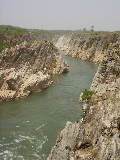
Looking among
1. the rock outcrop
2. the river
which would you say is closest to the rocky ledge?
the river

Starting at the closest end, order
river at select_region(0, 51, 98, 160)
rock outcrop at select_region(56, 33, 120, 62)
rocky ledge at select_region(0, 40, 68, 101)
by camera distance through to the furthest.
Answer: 1. river at select_region(0, 51, 98, 160)
2. rocky ledge at select_region(0, 40, 68, 101)
3. rock outcrop at select_region(56, 33, 120, 62)

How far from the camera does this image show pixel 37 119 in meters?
32.3

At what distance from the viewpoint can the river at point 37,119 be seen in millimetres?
24484

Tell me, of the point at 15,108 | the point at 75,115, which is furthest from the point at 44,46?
the point at 75,115

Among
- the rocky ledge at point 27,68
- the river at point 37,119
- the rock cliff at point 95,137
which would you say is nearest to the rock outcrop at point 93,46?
the rocky ledge at point 27,68

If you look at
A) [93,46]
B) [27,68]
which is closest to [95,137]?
[27,68]

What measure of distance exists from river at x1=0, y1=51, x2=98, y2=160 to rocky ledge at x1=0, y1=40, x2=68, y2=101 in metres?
1.99

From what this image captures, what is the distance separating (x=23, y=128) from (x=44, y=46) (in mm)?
37972

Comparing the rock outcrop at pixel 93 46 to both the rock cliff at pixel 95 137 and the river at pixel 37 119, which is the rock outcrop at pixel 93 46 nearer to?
the river at pixel 37 119

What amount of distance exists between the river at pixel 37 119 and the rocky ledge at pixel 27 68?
1.99 meters

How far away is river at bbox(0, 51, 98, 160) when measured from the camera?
80.3 feet

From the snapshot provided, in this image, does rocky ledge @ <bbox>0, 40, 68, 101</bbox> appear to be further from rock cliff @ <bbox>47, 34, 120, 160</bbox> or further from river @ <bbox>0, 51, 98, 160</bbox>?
rock cliff @ <bbox>47, 34, 120, 160</bbox>

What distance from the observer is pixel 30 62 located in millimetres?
59875

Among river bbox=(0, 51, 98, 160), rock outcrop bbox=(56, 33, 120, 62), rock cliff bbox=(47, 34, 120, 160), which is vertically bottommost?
river bbox=(0, 51, 98, 160)
